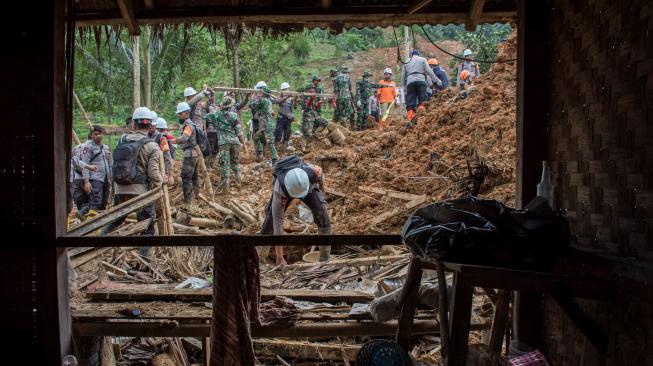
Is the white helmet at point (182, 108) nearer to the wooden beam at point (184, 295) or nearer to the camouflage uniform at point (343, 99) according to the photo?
the camouflage uniform at point (343, 99)

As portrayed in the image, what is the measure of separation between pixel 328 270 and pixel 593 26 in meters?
5.43

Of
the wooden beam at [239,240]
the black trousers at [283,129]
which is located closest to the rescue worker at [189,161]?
the black trousers at [283,129]

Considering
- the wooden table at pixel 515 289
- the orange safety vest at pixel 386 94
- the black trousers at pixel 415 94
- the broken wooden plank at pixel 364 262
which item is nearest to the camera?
the wooden table at pixel 515 289

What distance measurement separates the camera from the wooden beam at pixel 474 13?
16.1 feet

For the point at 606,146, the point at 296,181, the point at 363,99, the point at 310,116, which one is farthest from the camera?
the point at 363,99

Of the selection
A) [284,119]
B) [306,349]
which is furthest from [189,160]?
[306,349]

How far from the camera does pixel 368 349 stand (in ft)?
11.3

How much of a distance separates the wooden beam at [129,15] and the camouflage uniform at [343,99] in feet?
45.9

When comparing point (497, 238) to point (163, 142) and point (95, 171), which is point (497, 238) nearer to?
point (95, 171)

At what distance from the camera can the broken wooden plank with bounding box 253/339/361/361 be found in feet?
19.8

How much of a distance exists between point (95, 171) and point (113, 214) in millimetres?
5067

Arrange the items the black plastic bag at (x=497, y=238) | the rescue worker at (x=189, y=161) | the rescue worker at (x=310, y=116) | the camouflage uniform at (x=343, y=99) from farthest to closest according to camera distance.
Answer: the camouflage uniform at (x=343, y=99), the rescue worker at (x=310, y=116), the rescue worker at (x=189, y=161), the black plastic bag at (x=497, y=238)

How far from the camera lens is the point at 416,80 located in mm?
15844

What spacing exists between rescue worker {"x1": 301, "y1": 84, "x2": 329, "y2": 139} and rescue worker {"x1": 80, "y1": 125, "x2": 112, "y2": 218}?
7.67 metres
